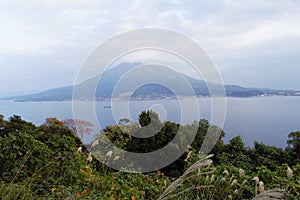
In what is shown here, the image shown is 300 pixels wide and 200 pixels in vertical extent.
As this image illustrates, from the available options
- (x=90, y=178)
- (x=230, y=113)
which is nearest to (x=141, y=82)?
(x=90, y=178)

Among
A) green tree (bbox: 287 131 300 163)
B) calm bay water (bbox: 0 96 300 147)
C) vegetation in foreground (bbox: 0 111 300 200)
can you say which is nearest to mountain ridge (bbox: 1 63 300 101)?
calm bay water (bbox: 0 96 300 147)

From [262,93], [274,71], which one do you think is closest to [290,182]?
[274,71]

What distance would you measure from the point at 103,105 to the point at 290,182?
315cm

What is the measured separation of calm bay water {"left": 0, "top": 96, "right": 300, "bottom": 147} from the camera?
498cm

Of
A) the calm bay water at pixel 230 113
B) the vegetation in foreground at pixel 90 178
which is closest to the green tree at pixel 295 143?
the calm bay water at pixel 230 113

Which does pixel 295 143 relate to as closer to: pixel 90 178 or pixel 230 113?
pixel 230 113

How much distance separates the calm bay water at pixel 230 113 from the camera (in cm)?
498

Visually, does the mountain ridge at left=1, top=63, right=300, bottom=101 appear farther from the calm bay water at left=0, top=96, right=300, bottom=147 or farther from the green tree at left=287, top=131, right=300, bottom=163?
the green tree at left=287, top=131, right=300, bottom=163

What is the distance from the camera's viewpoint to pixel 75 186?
8.40 ft

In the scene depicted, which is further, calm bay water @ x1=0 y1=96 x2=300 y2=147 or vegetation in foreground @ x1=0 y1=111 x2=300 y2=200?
calm bay water @ x1=0 y1=96 x2=300 y2=147

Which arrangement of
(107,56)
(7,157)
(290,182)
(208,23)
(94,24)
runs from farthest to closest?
(208,23), (94,24), (107,56), (7,157), (290,182)

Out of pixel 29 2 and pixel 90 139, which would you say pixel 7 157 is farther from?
pixel 29 2

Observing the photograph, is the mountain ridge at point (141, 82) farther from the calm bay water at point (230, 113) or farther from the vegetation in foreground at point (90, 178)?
the vegetation in foreground at point (90, 178)

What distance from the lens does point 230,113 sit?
816cm
